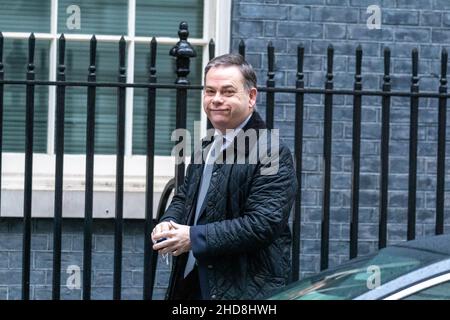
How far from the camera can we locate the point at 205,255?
486 cm

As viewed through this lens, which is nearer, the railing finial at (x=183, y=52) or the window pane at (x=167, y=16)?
the railing finial at (x=183, y=52)

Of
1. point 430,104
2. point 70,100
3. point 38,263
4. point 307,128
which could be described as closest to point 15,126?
point 70,100

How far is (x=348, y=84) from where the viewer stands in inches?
314

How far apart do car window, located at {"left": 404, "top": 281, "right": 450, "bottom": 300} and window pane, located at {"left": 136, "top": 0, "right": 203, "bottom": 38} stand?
458cm

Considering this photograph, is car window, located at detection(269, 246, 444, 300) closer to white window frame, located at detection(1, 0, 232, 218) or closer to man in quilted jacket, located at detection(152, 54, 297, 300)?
man in quilted jacket, located at detection(152, 54, 297, 300)

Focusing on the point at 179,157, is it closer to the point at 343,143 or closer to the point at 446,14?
the point at 343,143

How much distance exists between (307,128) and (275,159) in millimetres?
2974

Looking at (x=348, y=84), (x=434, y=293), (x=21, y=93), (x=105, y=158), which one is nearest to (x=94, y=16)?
(x=21, y=93)

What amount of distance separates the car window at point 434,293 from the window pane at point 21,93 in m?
4.51

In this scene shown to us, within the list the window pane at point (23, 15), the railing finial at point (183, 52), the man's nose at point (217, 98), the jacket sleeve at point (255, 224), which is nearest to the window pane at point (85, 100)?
the window pane at point (23, 15)

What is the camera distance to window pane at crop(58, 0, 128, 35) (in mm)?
7902

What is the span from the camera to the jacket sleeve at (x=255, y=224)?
4.83 metres

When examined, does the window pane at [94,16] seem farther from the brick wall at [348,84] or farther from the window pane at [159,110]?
the brick wall at [348,84]

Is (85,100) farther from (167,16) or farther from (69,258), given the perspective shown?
(69,258)
